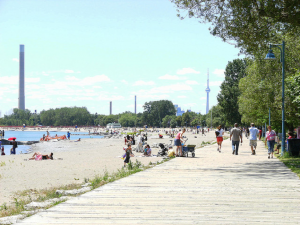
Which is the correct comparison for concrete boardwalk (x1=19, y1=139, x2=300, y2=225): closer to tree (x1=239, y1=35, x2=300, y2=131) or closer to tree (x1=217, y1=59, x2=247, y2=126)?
tree (x1=239, y1=35, x2=300, y2=131)

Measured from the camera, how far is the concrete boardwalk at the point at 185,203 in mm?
5820

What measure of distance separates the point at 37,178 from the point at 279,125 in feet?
103

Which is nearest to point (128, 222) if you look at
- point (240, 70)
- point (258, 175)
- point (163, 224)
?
point (163, 224)

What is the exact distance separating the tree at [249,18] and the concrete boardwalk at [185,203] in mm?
6714

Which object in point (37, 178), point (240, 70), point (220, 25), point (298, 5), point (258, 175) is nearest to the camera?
point (258, 175)

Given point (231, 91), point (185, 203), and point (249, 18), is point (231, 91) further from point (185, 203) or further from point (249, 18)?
point (185, 203)

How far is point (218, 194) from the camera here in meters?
8.04

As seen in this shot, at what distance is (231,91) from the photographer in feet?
224

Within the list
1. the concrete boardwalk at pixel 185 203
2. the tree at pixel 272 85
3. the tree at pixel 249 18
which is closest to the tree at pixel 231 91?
the tree at pixel 272 85

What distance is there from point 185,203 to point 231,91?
6306 cm

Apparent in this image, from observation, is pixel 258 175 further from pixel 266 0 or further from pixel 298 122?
pixel 298 122

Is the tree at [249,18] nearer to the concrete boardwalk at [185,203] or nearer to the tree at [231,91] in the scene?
the concrete boardwalk at [185,203]

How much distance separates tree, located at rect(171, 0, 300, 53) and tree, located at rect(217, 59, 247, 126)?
51.8 meters

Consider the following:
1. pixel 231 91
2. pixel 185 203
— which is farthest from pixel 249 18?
pixel 231 91
